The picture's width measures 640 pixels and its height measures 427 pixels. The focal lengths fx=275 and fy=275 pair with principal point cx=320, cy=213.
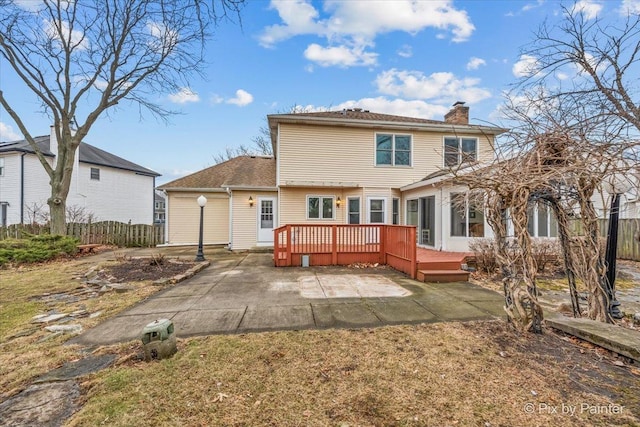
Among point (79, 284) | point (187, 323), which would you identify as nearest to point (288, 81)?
point (79, 284)

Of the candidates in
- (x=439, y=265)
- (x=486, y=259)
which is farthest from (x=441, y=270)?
(x=486, y=259)

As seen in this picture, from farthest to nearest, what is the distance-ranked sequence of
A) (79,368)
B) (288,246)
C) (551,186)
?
(288,246), (551,186), (79,368)

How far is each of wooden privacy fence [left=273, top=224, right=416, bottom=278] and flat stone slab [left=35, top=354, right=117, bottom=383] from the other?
5551mm

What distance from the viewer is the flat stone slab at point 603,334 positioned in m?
2.98

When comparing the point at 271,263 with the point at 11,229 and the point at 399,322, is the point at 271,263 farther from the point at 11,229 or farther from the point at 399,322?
the point at 11,229

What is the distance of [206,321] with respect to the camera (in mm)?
4094

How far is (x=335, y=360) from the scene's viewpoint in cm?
295

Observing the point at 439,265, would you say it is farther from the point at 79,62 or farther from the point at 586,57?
the point at 79,62

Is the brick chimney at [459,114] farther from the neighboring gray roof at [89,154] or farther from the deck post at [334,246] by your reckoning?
the neighboring gray roof at [89,154]

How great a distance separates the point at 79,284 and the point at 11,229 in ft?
34.9

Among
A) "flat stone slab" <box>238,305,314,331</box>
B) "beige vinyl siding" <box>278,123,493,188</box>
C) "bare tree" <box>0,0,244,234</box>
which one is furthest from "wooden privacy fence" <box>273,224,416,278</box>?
"bare tree" <box>0,0,244,234</box>

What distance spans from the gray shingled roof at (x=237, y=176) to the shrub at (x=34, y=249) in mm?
4533

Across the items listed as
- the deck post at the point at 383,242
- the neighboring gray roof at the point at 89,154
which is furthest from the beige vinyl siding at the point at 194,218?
the deck post at the point at 383,242

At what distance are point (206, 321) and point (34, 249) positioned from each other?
9882 millimetres
